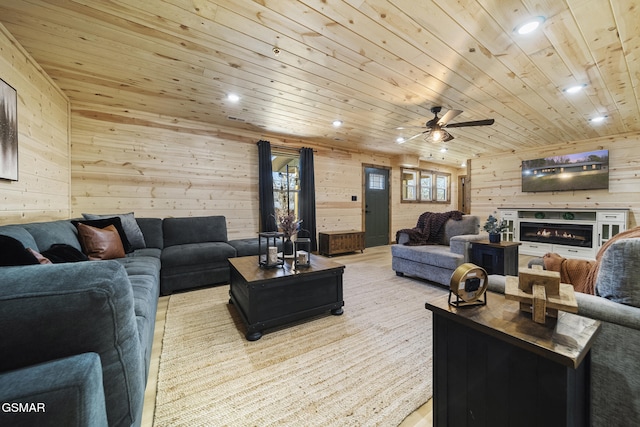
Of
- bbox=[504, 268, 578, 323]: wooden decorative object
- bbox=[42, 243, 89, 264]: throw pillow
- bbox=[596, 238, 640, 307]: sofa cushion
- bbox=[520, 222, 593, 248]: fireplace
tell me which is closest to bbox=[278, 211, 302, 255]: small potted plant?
bbox=[42, 243, 89, 264]: throw pillow

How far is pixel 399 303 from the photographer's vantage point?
275 cm

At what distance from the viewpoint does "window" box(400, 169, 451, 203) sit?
7.24 m

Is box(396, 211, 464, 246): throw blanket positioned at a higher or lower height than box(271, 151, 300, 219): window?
lower

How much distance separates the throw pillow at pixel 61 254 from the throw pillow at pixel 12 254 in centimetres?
63

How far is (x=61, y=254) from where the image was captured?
1.84m

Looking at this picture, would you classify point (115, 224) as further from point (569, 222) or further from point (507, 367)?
point (569, 222)

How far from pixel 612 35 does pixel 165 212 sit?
5.34 metres

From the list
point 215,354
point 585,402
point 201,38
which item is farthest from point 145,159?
point 585,402

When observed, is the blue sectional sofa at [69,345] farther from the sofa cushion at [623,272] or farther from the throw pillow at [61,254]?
the sofa cushion at [623,272]

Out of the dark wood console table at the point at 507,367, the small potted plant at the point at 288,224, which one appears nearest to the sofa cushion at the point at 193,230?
the small potted plant at the point at 288,224

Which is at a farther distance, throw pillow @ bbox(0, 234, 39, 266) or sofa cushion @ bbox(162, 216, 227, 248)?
sofa cushion @ bbox(162, 216, 227, 248)

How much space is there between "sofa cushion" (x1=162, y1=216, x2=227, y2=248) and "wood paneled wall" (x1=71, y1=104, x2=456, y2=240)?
1.34 feet

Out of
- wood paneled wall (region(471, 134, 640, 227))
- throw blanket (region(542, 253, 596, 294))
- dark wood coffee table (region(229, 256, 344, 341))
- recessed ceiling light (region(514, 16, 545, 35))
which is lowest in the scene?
dark wood coffee table (region(229, 256, 344, 341))
